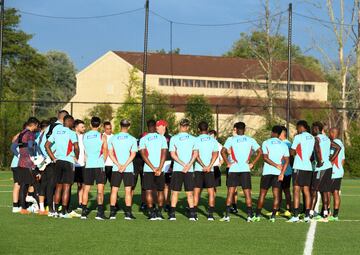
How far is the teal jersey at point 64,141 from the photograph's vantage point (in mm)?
16609

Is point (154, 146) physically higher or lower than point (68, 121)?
lower

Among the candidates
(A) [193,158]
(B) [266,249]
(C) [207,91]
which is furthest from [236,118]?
(B) [266,249]

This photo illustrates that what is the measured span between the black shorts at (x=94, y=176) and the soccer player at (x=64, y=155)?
304 mm

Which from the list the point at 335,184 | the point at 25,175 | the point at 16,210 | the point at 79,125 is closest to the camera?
the point at 335,184

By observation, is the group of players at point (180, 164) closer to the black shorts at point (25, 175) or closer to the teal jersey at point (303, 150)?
the teal jersey at point (303, 150)

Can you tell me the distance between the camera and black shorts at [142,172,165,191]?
55.5 ft

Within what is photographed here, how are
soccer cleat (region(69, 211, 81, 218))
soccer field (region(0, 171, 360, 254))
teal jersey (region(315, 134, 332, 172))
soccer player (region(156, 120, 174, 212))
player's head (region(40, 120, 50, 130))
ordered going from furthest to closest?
player's head (region(40, 120, 50, 130)) < soccer player (region(156, 120, 174, 212)) < soccer cleat (region(69, 211, 81, 218)) < teal jersey (region(315, 134, 332, 172)) < soccer field (region(0, 171, 360, 254))

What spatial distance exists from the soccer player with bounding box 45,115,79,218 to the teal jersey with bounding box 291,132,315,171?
176 inches

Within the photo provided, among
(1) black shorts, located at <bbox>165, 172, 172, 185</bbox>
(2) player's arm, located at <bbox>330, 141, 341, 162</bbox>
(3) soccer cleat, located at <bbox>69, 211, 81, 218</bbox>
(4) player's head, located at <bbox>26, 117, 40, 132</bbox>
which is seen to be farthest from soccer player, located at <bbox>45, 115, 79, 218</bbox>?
(2) player's arm, located at <bbox>330, 141, 341, 162</bbox>

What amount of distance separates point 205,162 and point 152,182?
1.16 metres

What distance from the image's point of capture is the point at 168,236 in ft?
44.3

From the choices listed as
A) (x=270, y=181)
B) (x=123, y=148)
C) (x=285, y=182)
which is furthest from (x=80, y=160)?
(x=285, y=182)

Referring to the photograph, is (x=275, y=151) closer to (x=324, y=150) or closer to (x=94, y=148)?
(x=324, y=150)

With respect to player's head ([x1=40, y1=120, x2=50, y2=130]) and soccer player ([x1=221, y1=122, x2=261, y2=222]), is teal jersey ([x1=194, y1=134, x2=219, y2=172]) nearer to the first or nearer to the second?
soccer player ([x1=221, y1=122, x2=261, y2=222])
